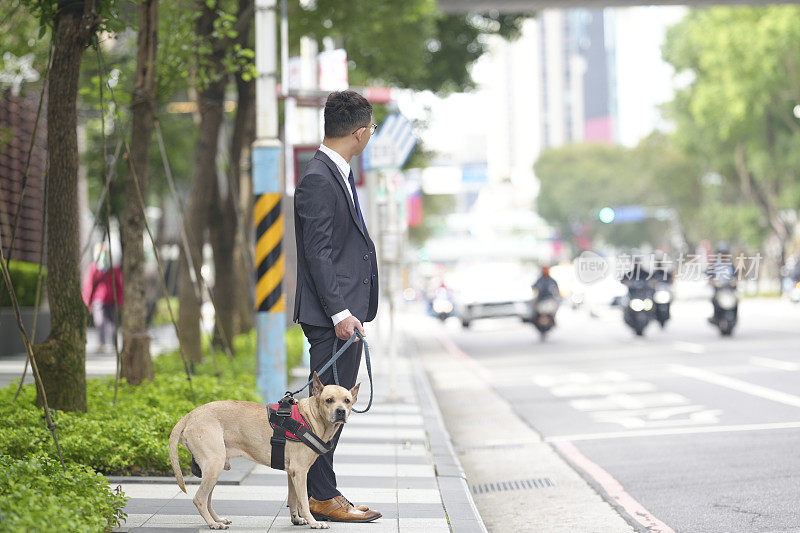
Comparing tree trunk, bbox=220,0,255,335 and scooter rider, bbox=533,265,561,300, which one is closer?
tree trunk, bbox=220,0,255,335

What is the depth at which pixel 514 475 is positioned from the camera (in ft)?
27.1

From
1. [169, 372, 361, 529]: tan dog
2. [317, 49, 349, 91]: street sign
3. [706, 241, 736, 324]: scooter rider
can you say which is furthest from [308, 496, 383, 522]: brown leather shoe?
[706, 241, 736, 324]: scooter rider

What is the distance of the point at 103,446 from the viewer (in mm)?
7023

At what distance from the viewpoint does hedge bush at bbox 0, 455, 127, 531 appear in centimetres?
409

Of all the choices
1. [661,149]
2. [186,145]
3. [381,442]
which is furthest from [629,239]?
[381,442]

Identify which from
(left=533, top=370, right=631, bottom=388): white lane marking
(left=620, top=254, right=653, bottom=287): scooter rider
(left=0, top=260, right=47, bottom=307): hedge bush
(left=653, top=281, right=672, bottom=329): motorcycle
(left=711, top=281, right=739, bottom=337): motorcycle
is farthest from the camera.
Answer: (left=653, top=281, right=672, bottom=329): motorcycle

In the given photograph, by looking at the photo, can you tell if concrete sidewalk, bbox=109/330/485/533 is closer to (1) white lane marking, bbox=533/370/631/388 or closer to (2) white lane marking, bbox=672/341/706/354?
(1) white lane marking, bbox=533/370/631/388

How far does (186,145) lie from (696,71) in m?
26.2

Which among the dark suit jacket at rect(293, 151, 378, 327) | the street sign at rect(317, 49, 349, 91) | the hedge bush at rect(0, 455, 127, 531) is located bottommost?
the hedge bush at rect(0, 455, 127, 531)

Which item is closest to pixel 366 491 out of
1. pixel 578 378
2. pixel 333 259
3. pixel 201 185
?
pixel 333 259

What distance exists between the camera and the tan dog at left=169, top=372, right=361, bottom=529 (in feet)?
17.3

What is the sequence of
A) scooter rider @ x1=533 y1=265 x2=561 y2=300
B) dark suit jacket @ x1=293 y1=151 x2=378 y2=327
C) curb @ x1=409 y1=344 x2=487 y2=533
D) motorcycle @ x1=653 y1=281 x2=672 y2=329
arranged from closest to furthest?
dark suit jacket @ x1=293 y1=151 x2=378 y2=327, curb @ x1=409 y1=344 x2=487 y2=533, motorcycle @ x1=653 y1=281 x2=672 y2=329, scooter rider @ x1=533 y1=265 x2=561 y2=300

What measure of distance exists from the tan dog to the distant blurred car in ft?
75.9

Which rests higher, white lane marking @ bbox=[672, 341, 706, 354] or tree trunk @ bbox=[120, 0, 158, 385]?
tree trunk @ bbox=[120, 0, 158, 385]
